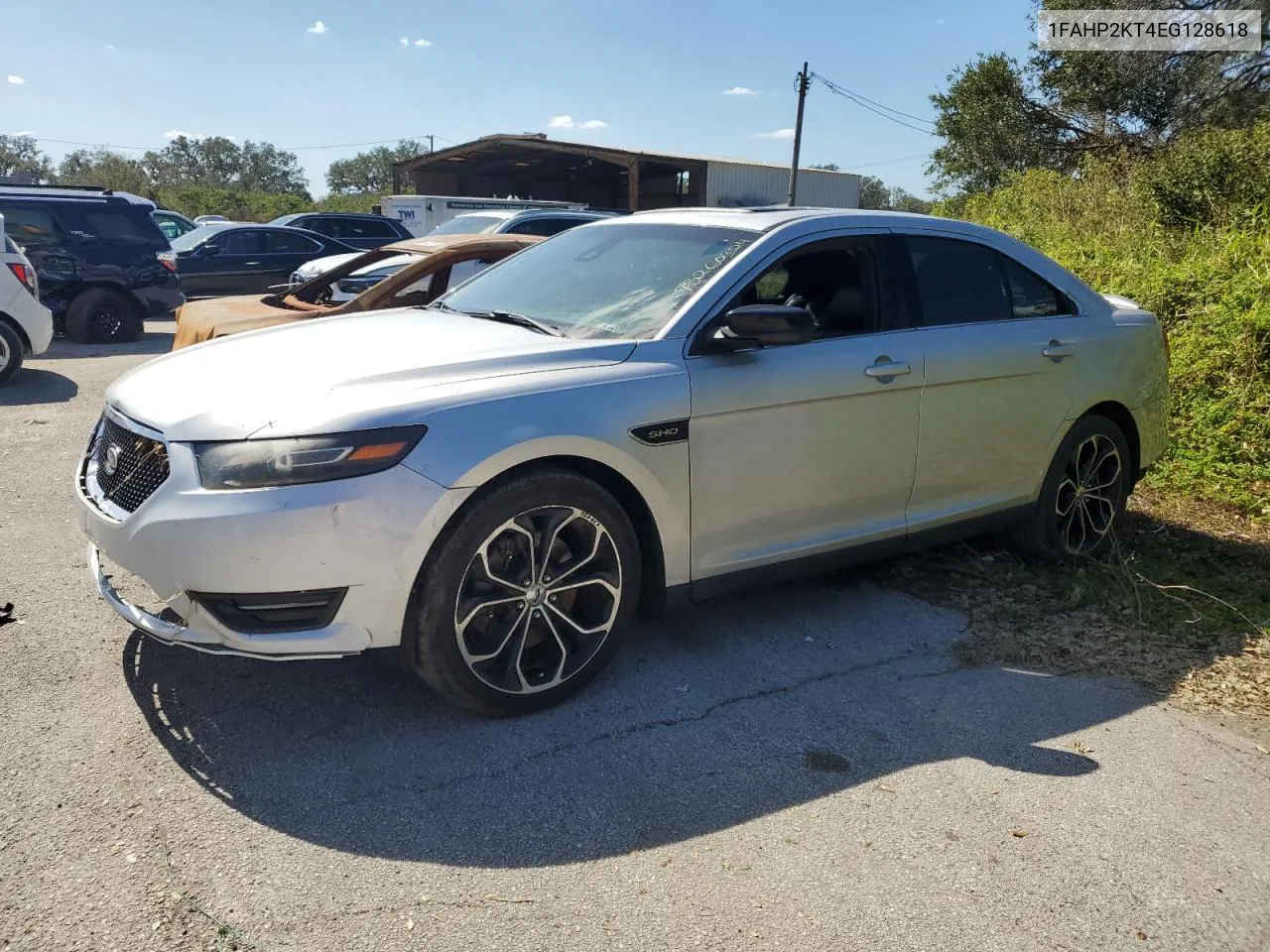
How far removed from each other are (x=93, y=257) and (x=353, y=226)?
28.9 ft

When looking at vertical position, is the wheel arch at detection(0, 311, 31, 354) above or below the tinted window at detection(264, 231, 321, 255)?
below

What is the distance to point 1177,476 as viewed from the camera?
22.3ft

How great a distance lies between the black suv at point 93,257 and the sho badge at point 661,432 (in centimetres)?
1143

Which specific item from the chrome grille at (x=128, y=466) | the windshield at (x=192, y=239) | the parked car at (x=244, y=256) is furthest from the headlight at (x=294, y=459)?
the windshield at (x=192, y=239)

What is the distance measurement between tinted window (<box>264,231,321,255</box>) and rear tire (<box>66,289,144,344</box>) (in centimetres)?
507

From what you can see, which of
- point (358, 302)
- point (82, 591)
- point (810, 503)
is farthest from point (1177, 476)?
point (82, 591)

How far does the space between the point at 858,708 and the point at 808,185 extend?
35122 mm

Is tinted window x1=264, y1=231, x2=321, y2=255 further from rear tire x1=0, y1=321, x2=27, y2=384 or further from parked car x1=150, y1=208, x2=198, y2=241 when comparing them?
rear tire x1=0, y1=321, x2=27, y2=384

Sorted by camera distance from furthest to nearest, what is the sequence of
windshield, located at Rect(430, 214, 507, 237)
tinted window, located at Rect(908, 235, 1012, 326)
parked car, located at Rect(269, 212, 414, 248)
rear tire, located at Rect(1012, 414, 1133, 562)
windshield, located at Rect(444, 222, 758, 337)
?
parked car, located at Rect(269, 212, 414, 248) < windshield, located at Rect(430, 214, 507, 237) < rear tire, located at Rect(1012, 414, 1133, 562) < tinted window, located at Rect(908, 235, 1012, 326) < windshield, located at Rect(444, 222, 758, 337)

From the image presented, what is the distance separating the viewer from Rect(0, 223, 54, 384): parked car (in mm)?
9156

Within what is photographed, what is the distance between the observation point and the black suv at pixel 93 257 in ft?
40.4

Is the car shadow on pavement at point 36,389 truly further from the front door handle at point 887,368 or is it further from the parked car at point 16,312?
the front door handle at point 887,368

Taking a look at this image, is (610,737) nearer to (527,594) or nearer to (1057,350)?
(527,594)

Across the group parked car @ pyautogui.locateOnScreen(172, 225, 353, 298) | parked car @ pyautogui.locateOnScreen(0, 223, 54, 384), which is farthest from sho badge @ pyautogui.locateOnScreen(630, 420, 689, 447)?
parked car @ pyautogui.locateOnScreen(172, 225, 353, 298)
